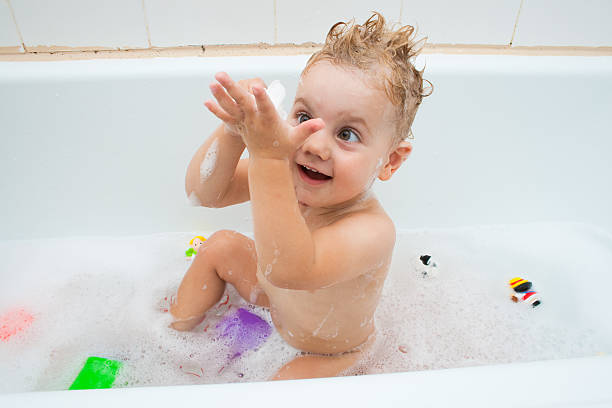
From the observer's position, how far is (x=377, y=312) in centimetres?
115

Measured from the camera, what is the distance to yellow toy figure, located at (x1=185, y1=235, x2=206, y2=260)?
4.27 feet

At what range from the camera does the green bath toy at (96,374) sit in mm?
906

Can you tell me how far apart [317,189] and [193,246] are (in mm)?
694

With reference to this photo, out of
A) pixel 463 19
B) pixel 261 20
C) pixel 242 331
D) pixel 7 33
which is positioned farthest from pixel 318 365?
pixel 7 33

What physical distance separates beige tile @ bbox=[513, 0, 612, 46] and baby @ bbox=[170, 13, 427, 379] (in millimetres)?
779

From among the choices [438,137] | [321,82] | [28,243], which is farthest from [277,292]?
[28,243]

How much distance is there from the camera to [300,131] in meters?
0.55

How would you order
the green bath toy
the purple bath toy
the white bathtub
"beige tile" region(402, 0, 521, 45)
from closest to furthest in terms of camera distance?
the green bath toy, the purple bath toy, the white bathtub, "beige tile" region(402, 0, 521, 45)

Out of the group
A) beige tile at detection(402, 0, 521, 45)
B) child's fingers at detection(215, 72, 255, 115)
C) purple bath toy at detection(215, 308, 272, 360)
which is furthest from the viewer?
beige tile at detection(402, 0, 521, 45)

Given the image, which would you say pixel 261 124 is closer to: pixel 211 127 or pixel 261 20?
pixel 211 127

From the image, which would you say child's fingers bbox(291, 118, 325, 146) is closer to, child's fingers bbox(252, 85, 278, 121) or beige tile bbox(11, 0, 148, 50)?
child's fingers bbox(252, 85, 278, 121)

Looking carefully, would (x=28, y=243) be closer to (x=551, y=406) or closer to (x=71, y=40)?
(x=71, y=40)

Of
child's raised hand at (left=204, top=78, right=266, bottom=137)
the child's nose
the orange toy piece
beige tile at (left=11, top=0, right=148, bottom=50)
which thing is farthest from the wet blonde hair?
the orange toy piece

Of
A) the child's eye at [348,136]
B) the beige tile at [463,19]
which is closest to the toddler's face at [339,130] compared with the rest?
the child's eye at [348,136]
